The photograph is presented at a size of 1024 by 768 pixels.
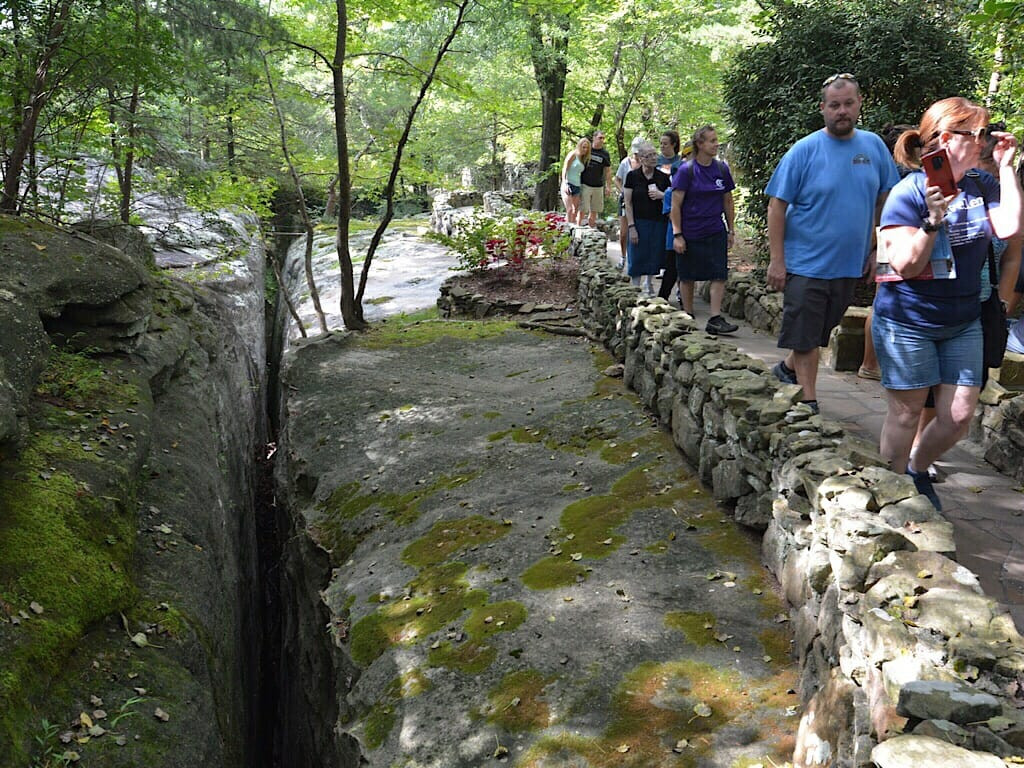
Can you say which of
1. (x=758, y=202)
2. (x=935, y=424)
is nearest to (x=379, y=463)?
(x=935, y=424)

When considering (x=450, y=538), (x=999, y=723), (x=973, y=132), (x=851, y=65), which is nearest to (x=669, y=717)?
(x=999, y=723)

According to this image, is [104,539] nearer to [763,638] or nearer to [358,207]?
[763,638]

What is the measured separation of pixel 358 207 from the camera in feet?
107

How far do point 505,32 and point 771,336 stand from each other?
8.03 m

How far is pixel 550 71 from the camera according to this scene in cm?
1691

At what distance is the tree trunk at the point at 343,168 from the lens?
Result: 31.4 ft

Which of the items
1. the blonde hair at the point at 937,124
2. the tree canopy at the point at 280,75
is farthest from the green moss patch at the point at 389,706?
the tree canopy at the point at 280,75

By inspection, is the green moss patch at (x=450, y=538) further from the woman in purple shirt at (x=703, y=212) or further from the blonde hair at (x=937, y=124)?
the woman in purple shirt at (x=703, y=212)

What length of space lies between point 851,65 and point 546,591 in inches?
315

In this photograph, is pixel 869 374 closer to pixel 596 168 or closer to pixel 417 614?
pixel 417 614

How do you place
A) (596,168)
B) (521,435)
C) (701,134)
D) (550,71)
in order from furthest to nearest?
(550,71) < (596,168) < (701,134) < (521,435)

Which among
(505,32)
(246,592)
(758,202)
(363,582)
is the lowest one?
(246,592)

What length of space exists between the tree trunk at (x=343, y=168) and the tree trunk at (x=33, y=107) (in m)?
3.01

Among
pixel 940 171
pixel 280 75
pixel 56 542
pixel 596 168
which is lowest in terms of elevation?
pixel 56 542
